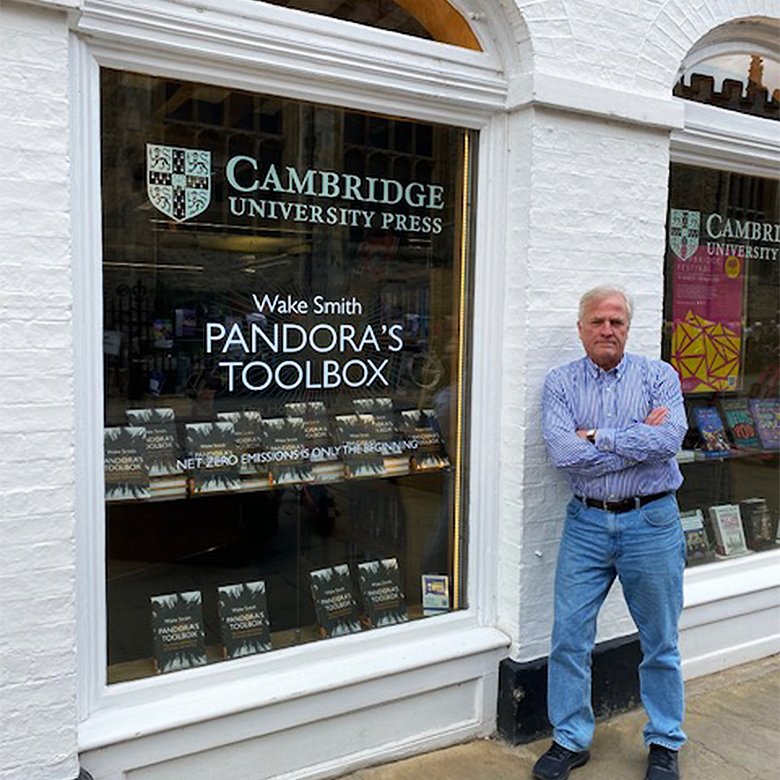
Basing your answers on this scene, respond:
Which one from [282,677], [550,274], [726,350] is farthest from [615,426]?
[726,350]

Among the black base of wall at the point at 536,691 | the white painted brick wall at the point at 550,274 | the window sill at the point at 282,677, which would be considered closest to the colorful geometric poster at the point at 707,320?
the white painted brick wall at the point at 550,274

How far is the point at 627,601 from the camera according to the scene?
125 inches

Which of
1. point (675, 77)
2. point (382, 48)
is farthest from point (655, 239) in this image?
point (382, 48)

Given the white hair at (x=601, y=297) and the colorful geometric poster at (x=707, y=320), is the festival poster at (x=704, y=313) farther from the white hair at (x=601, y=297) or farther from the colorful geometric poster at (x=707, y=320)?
the white hair at (x=601, y=297)

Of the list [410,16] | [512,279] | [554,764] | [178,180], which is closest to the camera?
[178,180]

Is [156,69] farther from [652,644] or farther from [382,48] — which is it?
[652,644]

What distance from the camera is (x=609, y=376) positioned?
315cm

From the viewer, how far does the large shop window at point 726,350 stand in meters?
4.41

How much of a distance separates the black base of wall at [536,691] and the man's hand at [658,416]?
3.94 feet

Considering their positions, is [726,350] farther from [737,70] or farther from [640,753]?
[640,753]

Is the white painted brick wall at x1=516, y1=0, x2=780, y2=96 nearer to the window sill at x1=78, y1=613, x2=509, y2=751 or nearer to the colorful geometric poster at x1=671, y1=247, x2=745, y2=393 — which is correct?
the colorful geometric poster at x1=671, y1=247, x2=745, y2=393

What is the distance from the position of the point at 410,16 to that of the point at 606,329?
1527mm

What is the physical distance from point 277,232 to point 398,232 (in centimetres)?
57

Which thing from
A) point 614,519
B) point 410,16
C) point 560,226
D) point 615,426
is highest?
point 410,16
